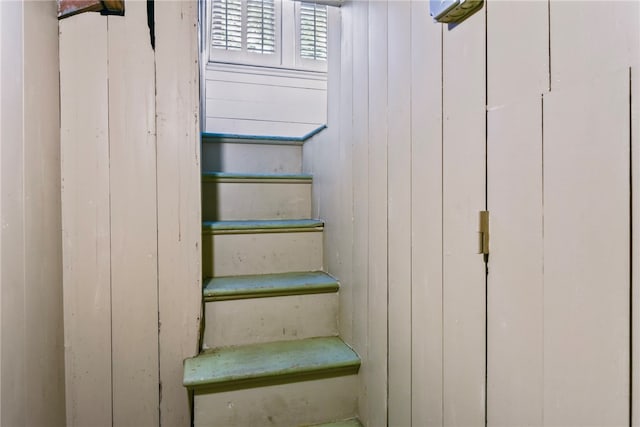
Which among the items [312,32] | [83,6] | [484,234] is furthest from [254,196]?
[312,32]

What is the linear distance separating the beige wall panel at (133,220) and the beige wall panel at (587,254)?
3.83 feet

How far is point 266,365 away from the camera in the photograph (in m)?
1.26

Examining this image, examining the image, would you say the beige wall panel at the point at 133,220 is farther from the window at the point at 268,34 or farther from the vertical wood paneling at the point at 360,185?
the window at the point at 268,34

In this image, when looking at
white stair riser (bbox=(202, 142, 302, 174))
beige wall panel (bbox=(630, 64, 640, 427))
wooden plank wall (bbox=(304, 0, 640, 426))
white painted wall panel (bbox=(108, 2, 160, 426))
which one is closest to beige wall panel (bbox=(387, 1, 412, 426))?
wooden plank wall (bbox=(304, 0, 640, 426))

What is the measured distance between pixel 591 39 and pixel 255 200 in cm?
150

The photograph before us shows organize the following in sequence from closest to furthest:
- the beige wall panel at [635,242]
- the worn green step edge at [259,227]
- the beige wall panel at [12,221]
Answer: the beige wall panel at [635,242]
the beige wall panel at [12,221]
the worn green step edge at [259,227]

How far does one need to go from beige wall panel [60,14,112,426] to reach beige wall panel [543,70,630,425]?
1.26m

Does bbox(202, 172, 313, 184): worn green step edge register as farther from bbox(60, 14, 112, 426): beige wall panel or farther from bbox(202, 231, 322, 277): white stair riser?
bbox(60, 14, 112, 426): beige wall panel

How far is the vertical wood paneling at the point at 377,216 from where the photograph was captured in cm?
111

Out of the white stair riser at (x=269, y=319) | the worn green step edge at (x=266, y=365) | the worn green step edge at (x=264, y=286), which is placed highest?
the worn green step edge at (x=264, y=286)

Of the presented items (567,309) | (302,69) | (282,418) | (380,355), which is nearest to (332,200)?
(380,355)

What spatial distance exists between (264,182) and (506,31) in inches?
52.7

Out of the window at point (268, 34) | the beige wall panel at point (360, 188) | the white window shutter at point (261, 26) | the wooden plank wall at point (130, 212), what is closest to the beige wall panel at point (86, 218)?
the wooden plank wall at point (130, 212)

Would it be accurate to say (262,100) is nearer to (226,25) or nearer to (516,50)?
(226,25)
